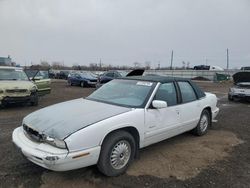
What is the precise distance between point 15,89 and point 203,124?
7038 millimetres

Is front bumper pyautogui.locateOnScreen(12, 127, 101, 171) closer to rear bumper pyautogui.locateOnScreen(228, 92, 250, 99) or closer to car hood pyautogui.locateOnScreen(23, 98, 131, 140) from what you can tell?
car hood pyautogui.locateOnScreen(23, 98, 131, 140)

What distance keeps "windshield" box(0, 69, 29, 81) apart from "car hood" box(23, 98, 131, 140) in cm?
699

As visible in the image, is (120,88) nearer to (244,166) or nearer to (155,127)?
(155,127)

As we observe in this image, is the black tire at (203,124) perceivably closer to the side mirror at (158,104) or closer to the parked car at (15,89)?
the side mirror at (158,104)

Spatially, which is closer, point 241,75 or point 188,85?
point 188,85

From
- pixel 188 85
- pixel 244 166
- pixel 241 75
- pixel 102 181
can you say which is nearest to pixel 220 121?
pixel 188 85

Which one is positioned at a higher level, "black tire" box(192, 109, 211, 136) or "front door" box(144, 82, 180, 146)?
"front door" box(144, 82, 180, 146)

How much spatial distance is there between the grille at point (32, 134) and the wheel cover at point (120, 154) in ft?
3.44

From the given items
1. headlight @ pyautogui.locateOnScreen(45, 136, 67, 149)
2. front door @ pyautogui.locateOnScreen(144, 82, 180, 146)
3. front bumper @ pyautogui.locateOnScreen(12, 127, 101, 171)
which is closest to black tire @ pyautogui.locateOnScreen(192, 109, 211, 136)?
front door @ pyautogui.locateOnScreen(144, 82, 180, 146)

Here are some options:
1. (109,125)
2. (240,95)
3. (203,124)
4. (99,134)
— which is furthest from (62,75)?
(99,134)

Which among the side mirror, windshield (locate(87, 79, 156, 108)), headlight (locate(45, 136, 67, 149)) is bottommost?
headlight (locate(45, 136, 67, 149))

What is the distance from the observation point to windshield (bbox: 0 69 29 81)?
1048 cm

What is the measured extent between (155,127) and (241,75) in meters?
11.7

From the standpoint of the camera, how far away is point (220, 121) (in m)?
7.98
